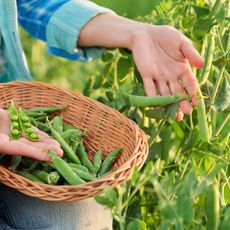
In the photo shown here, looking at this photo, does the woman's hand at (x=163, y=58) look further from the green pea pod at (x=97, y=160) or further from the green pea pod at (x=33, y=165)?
the green pea pod at (x=33, y=165)

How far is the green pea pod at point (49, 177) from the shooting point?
1625mm

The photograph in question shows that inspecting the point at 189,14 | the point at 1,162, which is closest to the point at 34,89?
the point at 1,162

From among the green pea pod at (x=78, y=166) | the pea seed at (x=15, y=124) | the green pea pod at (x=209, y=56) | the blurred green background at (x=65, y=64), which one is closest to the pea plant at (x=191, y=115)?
the green pea pod at (x=209, y=56)

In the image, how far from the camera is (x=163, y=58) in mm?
1911

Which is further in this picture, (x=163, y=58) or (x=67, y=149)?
(x=163, y=58)

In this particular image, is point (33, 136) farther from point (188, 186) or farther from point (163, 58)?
point (188, 186)

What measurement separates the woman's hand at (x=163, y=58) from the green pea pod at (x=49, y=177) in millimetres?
380

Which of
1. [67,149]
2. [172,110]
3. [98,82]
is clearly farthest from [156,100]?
[98,82]

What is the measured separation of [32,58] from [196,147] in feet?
5.54

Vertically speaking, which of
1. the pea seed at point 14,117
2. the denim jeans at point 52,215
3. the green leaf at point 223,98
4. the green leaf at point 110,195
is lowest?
the denim jeans at point 52,215

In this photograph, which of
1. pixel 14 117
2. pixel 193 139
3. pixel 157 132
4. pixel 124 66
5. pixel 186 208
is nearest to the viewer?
pixel 186 208

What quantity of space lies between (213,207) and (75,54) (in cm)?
112

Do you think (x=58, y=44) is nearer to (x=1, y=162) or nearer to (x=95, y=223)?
(x=1, y=162)

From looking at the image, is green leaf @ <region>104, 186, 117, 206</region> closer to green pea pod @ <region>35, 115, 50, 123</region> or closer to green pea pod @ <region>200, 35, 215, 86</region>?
green pea pod @ <region>200, 35, 215, 86</region>
